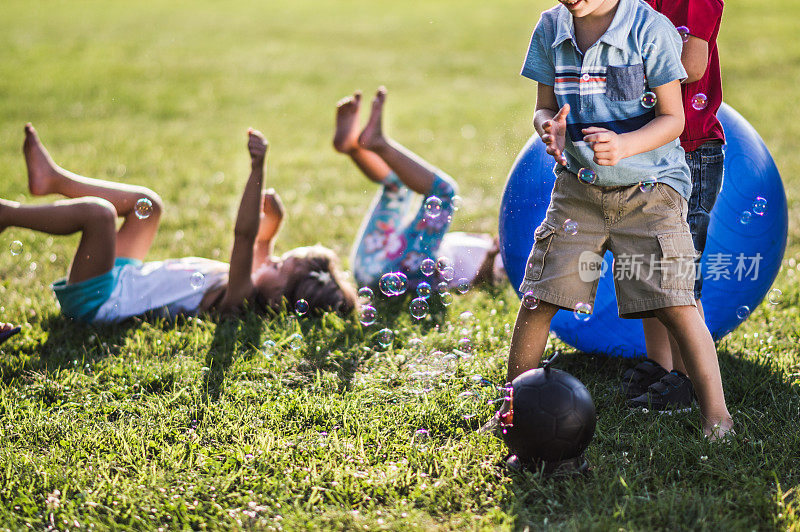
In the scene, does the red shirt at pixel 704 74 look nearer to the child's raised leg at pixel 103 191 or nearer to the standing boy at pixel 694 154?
the standing boy at pixel 694 154

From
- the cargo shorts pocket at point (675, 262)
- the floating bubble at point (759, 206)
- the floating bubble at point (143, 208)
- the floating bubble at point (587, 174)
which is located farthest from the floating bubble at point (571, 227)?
the floating bubble at point (143, 208)

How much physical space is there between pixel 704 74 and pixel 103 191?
3.01 meters

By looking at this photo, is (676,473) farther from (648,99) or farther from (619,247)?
(648,99)

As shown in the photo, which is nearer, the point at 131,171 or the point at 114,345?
the point at 114,345

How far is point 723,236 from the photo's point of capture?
3309 mm

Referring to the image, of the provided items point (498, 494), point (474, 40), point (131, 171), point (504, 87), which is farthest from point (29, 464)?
point (474, 40)

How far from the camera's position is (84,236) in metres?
4.08

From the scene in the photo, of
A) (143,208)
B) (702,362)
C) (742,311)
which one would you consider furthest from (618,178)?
(143,208)

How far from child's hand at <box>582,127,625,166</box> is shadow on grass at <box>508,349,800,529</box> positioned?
1015 millimetres

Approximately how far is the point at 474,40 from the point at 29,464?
14674 mm

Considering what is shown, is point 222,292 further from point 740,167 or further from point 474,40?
point 474,40

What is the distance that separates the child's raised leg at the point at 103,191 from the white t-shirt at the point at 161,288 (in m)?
0.16

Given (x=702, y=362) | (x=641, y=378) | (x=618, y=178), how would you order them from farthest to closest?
1. (x=641, y=378)
2. (x=702, y=362)
3. (x=618, y=178)

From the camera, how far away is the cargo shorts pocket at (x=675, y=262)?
9.02 ft
